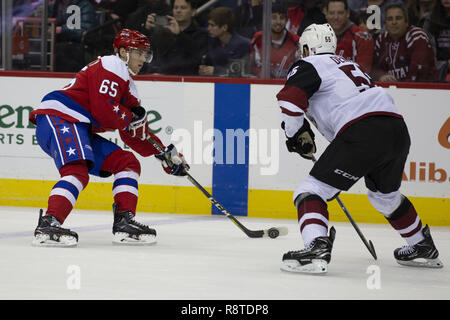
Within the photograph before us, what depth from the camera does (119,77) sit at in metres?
4.13

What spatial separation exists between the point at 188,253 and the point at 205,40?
2212mm

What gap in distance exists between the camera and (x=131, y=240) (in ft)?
14.0

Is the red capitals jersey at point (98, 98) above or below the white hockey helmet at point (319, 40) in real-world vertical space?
below

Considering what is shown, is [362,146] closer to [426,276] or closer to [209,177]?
[426,276]

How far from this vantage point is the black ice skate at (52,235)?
3988 millimetres

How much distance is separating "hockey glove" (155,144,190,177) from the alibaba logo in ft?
5.85

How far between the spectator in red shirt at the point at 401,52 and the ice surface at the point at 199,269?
3.61 ft

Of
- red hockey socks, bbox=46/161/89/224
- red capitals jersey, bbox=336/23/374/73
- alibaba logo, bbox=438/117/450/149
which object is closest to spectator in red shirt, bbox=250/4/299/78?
red capitals jersey, bbox=336/23/374/73

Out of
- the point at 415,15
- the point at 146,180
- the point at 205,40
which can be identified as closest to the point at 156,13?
the point at 205,40

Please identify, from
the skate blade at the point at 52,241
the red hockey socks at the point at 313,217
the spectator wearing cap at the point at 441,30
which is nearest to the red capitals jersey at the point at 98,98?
the skate blade at the point at 52,241

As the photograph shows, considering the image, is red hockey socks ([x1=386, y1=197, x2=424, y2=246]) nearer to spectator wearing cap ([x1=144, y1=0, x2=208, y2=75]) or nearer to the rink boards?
the rink boards

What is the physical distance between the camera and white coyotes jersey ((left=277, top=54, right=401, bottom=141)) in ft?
11.2

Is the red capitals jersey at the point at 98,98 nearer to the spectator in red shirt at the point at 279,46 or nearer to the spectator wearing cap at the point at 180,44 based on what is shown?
the spectator wearing cap at the point at 180,44
